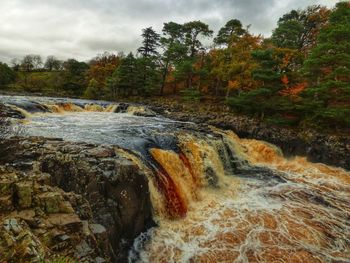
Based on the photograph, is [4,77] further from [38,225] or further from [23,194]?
[38,225]

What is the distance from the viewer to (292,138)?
1742 centimetres

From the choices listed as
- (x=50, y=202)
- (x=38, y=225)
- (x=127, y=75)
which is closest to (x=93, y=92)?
(x=127, y=75)

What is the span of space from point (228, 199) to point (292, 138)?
9553 mm

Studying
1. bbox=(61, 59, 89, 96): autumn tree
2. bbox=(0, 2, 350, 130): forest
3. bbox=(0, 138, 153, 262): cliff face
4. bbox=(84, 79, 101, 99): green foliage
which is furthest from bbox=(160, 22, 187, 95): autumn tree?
bbox=(0, 138, 153, 262): cliff face

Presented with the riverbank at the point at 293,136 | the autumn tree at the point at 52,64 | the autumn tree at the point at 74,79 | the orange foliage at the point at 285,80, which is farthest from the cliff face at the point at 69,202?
the autumn tree at the point at 52,64

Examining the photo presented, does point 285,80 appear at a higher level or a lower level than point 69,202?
higher

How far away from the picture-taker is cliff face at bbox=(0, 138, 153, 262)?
408 centimetres

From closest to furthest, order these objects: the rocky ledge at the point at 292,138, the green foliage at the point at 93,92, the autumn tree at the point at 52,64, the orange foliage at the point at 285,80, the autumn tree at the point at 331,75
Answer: the rocky ledge at the point at 292,138 → the autumn tree at the point at 331,75 → the orange foliage at the point at 285,80 → the green foliage at the point at 93,92 → the autumn tree at the point at 52,64

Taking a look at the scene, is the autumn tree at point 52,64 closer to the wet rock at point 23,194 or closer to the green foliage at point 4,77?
the green foliage at point 4,77

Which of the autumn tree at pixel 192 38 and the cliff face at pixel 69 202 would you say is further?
the autumn tree at pixel 192 38

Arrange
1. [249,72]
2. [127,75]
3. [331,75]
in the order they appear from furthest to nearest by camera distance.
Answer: [127,75]
[249,72]
[331,75]

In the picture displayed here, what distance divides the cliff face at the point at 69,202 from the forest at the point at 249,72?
14454mm

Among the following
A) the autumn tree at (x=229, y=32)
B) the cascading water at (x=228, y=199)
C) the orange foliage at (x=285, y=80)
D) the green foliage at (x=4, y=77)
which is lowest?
the cascading water at (x=228, y=199)

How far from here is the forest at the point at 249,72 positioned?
17.5 metres
